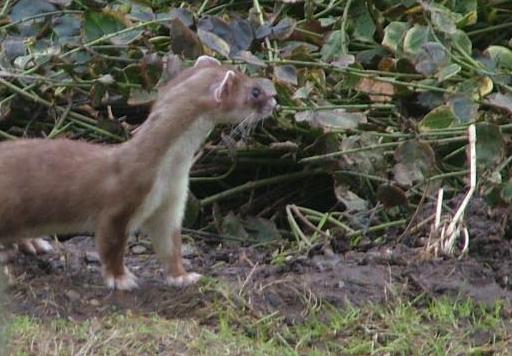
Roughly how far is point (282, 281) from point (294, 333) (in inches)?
19.6

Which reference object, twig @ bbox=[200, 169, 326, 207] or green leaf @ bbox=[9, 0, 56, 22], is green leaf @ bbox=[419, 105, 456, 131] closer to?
twig @ bbox=[200, 169, 326, 207]

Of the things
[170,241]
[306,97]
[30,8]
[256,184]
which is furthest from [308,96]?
[30,8]

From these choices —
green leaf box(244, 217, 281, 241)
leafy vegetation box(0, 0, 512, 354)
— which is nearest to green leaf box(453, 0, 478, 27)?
leafy vegetation box(0, 0, 512, 354)

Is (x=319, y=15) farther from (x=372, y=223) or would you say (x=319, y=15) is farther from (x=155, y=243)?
(x=155, y=243)

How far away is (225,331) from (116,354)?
530 mm

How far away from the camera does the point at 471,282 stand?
6.45 m

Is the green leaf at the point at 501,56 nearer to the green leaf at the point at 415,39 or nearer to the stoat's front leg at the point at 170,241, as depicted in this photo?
the green leaf at the point at 415,39

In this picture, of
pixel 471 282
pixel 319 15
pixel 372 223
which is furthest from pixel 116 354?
pixel 319 15

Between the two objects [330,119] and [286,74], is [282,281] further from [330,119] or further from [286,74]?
[286,74]

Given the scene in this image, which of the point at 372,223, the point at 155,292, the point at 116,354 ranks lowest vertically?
the point at 372,223

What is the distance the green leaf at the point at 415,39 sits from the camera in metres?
7.98

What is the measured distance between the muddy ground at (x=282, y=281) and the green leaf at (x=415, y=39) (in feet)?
3.86

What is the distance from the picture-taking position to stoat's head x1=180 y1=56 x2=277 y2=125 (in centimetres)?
640

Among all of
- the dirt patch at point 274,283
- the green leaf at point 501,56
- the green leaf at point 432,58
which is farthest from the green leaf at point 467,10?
the dirt patch at point 274,283
